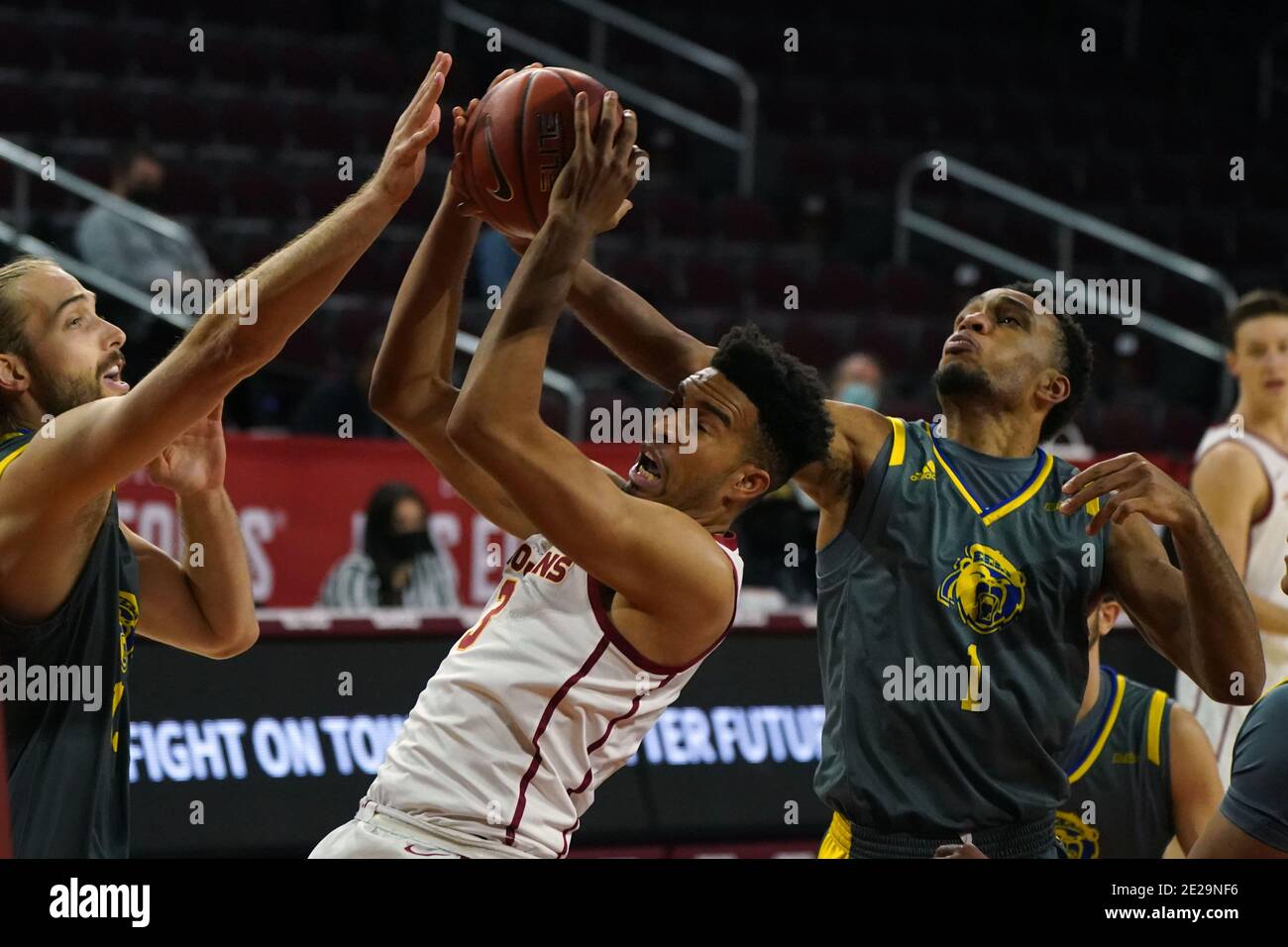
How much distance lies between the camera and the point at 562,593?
131 inches

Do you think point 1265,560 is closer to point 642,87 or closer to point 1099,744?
point 1099,744

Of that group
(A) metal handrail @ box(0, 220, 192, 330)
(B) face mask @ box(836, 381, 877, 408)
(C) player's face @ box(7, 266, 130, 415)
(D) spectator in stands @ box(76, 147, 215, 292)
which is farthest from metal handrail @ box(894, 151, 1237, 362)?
(C) player's face @ box(7, 266, 130, 415)

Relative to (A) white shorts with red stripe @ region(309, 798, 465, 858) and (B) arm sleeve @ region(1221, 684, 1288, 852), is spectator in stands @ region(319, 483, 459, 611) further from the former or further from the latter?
(B) arm sleeve @ region(1221, 684, 1288, 852)

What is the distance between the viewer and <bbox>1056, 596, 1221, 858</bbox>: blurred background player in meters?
4.44

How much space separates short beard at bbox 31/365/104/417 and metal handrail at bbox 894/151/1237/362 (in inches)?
396

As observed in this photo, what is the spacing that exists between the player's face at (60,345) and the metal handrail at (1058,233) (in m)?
10.0

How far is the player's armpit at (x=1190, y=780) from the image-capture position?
14.5 feet

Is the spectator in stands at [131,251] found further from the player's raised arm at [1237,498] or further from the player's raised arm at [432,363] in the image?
the player's raised arm at [432,363]

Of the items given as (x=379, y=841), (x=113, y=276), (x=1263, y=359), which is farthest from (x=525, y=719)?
(x=113, y=276)

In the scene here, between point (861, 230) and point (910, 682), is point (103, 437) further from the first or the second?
point (861, 230)

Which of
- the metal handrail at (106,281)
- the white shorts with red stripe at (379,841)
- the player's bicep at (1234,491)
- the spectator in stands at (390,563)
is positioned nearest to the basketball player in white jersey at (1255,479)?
the player's bicep at (1234,491)

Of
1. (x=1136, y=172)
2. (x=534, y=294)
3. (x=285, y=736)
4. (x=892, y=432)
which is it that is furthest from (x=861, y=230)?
(x=534, y=294)

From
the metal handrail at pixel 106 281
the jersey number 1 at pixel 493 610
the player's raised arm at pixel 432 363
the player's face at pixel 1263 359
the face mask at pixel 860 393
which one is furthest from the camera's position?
the face mask at pixel 860 393
